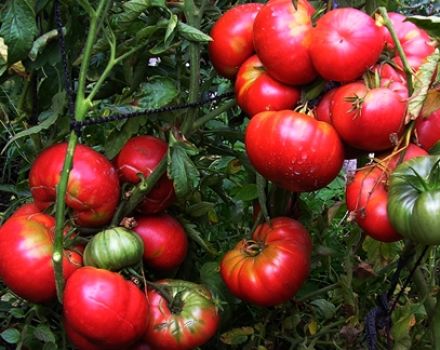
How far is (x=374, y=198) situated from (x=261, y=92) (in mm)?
201

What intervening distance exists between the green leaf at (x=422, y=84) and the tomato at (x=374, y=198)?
0.16ft

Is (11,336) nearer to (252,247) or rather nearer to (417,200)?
(252,247)

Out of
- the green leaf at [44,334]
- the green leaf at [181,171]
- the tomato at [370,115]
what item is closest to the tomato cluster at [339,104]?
the tomato at [370,115]

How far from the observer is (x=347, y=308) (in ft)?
3.96

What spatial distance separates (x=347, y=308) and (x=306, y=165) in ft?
1.78

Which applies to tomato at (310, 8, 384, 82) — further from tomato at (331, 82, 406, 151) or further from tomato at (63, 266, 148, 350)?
tomato at (63, 266, 148, 350)

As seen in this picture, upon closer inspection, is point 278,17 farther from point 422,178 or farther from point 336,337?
point 336,337

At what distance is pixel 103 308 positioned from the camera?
31.0 inches

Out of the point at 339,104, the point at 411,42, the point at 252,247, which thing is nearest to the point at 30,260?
the point at 252,247

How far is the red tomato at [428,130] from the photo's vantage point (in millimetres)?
739

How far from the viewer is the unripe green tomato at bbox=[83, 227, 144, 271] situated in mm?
827

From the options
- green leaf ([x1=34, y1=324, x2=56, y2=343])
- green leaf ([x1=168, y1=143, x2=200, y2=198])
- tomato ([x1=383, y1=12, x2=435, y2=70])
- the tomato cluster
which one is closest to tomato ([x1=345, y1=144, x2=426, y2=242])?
the tomato cluster

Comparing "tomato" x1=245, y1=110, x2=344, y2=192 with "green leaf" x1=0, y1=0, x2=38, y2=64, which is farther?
"green leaf" x1=0, y1=0, x2=38, y2=64

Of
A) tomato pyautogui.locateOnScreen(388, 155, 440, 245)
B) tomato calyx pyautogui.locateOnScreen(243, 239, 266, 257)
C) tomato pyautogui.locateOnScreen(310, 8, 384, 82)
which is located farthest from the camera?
tomato calyx pyautogui.locateOnScreen(243, 239, 266, 257)
